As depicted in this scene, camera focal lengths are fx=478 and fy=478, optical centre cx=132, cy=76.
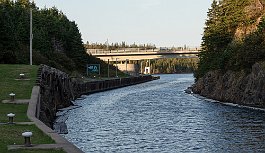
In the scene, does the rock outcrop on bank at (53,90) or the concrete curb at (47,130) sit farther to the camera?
the rock outcrop on bank at (53,90)

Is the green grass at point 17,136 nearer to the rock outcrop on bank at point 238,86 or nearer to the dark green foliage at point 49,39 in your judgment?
the rock outcrop on bank at point 238,86

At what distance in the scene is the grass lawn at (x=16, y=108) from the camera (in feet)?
66.2

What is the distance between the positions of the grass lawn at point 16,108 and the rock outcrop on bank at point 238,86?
29013mm

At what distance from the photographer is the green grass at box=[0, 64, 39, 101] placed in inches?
1548

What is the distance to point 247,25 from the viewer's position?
3578 inches

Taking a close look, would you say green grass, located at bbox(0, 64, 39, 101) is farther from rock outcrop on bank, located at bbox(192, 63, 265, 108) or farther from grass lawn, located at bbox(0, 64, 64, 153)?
rock outcrop on bank, located at bbox(192, 63, 265, 108)

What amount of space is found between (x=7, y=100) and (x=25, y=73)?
54.5ft

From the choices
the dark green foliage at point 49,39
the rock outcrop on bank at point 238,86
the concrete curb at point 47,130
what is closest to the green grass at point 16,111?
the concrete curb at point 47,130

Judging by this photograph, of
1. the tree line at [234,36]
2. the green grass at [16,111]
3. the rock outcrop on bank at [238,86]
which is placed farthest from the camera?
the tree line at [234,36]

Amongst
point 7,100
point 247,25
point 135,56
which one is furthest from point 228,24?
point 135,56

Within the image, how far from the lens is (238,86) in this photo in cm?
7150

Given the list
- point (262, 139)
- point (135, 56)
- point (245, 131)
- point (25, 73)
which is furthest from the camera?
point (135, 56)

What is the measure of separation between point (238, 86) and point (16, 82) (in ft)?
122

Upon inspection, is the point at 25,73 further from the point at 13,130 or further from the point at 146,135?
the point at 13,130
